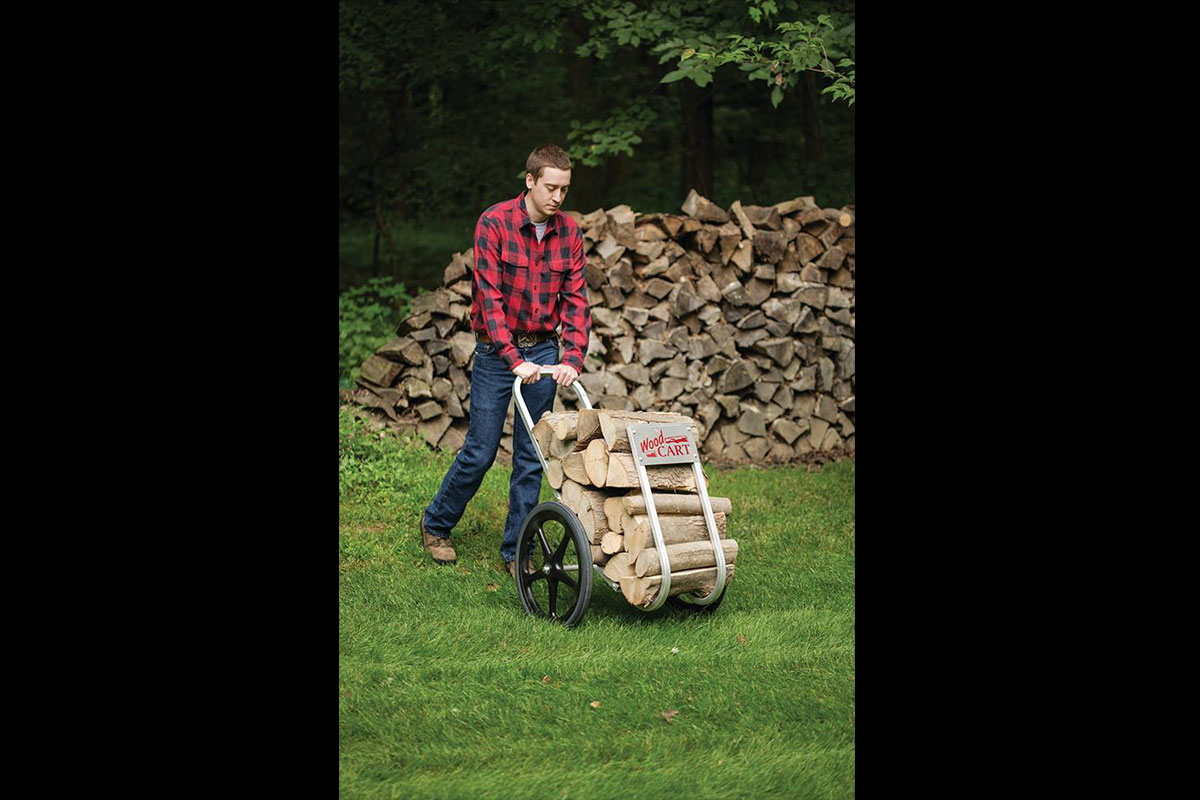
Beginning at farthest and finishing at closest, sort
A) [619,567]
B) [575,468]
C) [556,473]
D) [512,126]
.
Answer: [512,126] → [556,473] → [575,468] → [619,567]

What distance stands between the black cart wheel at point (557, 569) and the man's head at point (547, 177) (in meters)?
1.26

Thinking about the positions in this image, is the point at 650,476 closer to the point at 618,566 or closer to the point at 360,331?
the point at 618,566

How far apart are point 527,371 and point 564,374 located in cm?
17

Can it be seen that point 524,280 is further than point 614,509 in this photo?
Yes

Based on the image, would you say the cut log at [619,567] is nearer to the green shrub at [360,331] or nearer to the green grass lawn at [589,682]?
the green grass lawn at [589,682]

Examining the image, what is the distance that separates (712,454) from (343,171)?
21.7ft

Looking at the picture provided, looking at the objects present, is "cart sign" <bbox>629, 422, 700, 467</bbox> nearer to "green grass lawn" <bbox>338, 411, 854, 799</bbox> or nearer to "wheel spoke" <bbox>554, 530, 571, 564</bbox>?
"wheel spoke" <bbox>554, 530, 571, 564</bbox>

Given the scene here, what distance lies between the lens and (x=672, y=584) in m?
4.13

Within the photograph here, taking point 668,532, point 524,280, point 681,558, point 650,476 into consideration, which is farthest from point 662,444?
point 524,280

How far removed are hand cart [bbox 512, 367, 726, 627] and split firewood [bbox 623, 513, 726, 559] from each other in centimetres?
5

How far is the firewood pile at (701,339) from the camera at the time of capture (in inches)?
292

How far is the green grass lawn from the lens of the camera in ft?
9.93

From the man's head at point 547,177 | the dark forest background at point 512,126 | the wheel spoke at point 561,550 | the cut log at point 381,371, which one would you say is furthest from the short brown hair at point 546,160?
the dark forest background at point 512,126
